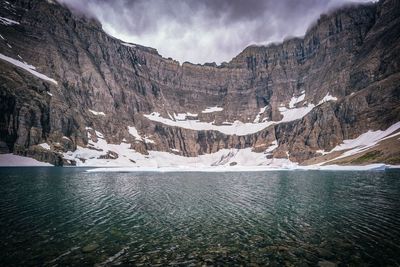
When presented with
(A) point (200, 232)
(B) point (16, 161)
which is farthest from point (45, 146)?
(A) point (200, 232)

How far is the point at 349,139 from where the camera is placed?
7854 inches

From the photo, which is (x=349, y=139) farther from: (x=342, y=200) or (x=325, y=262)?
(x=325, y=262)

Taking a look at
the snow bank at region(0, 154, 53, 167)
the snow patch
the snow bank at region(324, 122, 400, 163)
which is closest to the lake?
the snow bank at region(324, 122, 400, 163)

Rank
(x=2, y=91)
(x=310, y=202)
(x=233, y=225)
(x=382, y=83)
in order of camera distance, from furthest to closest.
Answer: (x=382, y=83) < (x=2, y=91) < (x=310, y=202) < (x=233, y=225)

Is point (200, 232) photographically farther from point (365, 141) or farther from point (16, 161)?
point (365, 141)

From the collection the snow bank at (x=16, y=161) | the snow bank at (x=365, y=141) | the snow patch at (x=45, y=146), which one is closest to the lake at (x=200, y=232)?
the snow bank at (x=365, y=141)

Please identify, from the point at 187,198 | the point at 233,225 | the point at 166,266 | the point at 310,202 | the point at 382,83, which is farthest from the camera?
the point at 382,83

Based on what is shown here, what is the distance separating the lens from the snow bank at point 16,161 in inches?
6223

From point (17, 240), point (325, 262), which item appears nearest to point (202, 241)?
point (325, 262)

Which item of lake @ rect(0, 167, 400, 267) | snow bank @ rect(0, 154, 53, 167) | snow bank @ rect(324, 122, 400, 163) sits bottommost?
lake @ rect(0, 167, 400, 267)

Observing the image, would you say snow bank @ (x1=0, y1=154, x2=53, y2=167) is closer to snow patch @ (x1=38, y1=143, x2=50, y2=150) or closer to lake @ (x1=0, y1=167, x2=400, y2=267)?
snow patch @ (x1=38, y1=143, x2=50, y2=150)

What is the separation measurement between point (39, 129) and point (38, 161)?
2943 cm

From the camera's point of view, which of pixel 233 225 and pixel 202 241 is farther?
pixel 233 225

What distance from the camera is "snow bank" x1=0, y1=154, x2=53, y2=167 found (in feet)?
519
